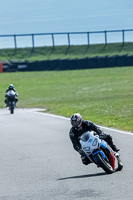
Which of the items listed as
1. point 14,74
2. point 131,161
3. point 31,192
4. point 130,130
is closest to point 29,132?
point 130,130

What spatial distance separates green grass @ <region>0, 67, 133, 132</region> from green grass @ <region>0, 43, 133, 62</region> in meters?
6.83

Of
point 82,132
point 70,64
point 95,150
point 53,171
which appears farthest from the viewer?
point 70,64

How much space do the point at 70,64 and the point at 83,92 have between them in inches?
564

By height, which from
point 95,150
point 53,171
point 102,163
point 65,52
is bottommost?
point 65,52

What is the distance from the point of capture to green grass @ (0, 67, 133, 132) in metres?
22.1

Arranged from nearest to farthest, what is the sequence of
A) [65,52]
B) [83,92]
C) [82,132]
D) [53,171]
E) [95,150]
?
[95,150] → [82,132] → [53,171] → [83,92] → [65,52]

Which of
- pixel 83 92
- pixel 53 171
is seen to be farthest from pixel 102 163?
pixel 83 92

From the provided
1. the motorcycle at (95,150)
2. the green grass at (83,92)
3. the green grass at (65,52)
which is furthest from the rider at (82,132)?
the green grass at (65,52)

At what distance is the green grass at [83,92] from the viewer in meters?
22.1

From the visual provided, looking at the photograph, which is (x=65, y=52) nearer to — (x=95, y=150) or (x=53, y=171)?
(x=53, y=171)

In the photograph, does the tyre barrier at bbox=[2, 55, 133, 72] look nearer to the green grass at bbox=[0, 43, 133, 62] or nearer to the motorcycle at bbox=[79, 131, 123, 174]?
the green grass at bbox=[0, 43, 133, 62]

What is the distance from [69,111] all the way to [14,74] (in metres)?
26.4

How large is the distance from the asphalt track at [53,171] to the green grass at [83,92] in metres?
3.25

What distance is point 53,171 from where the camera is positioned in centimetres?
1020
